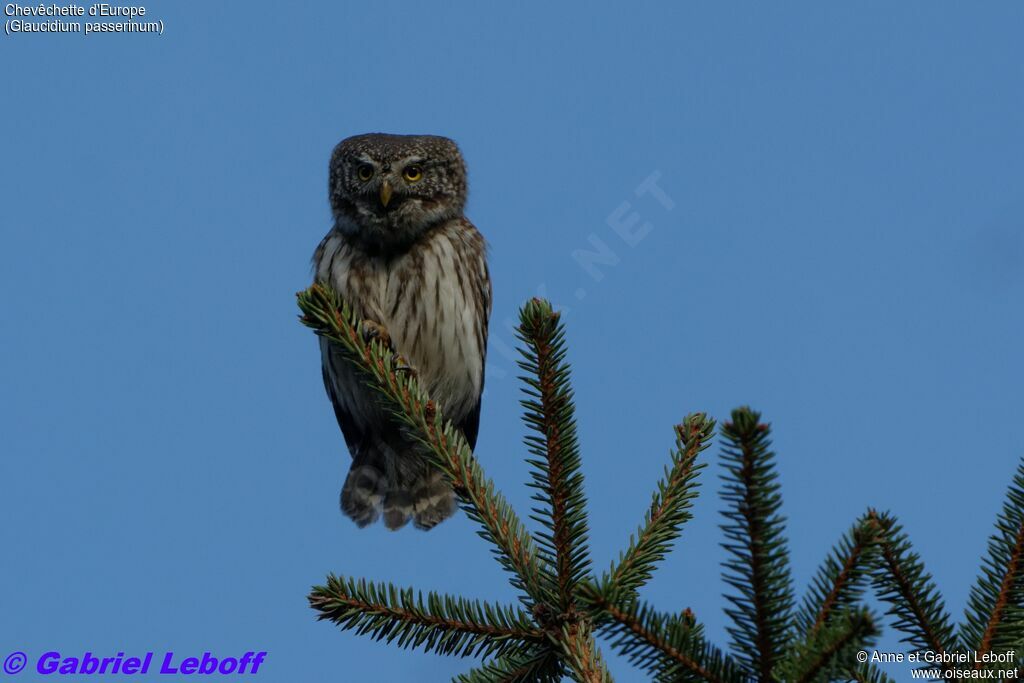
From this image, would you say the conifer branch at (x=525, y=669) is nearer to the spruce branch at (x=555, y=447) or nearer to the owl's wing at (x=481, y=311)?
the spruce branch at (x=555, y=447)

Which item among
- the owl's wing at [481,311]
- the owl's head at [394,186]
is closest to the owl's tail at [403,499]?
the owl's wing at [481,311]

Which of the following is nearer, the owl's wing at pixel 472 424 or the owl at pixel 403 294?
the owl at pixel 403 294

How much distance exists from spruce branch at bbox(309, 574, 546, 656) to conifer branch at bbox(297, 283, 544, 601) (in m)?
0.11

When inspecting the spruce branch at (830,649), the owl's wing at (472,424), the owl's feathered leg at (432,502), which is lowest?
the spruce branch at (830,649)

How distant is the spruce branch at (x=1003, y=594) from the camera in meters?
2.51

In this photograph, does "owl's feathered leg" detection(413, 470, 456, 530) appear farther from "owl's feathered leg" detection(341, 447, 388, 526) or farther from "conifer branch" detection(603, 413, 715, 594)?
"conifer branch" detection(603, 413, 715, 594)

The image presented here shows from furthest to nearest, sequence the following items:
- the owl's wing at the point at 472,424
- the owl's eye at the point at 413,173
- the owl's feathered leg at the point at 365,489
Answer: the owl's wing at the point at 472,424 → the owl's eye at the point at 413,173 → the owl's feathered leg at the point at 365,489

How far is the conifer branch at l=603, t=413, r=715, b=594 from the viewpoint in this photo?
281 cm

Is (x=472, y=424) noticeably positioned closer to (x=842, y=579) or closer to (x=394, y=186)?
(x=394, y=186)

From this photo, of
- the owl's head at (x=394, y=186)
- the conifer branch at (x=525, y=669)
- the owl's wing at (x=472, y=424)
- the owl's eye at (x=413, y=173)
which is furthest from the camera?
the owl's wing at (x=472, y=424)

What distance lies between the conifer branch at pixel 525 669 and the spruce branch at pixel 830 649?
0.91 meters

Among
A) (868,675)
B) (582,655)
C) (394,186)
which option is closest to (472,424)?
(394,186)

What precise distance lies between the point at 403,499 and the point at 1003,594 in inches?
151

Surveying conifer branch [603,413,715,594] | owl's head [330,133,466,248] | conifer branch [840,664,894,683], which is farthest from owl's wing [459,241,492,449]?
conifer branch [840,664,894,683]
